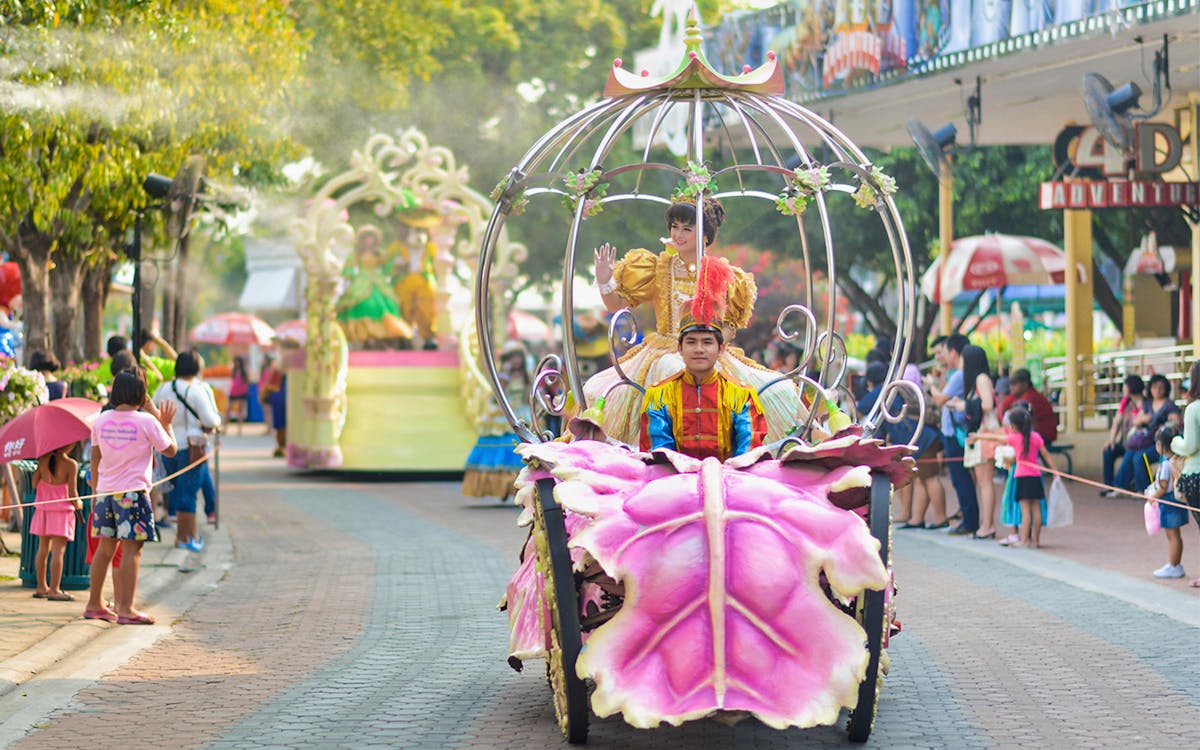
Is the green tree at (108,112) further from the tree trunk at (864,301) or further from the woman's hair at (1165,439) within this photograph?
the tree trunk at (864,301)

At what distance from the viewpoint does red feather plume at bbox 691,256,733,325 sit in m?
6.92

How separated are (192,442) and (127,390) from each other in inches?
151

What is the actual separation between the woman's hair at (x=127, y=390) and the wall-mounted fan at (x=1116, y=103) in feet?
35.8

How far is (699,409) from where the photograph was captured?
7.09 m

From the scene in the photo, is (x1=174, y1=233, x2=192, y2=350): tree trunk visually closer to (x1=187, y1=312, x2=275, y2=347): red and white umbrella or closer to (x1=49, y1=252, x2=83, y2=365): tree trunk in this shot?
(x1=49, y1=252, x2=83, y2=365): tree trunk

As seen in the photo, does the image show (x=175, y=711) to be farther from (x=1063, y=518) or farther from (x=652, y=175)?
(x=652, y=175)

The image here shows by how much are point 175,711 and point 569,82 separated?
3013 cm

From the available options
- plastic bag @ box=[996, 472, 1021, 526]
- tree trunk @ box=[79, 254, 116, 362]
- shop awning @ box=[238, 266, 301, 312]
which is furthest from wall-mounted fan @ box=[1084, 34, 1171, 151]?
shop awning @ box=[238, 266, 301, 312]

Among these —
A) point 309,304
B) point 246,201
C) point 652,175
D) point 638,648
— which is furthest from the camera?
point 652,175

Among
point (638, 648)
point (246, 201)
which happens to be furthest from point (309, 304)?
point (638, 648)

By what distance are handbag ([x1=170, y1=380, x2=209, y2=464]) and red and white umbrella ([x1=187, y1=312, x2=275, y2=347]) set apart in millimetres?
29583

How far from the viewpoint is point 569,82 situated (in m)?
36.3

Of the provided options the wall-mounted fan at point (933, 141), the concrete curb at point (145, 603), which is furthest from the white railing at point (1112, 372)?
the concrete curb at point (145, 603)

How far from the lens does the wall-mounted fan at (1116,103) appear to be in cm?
1716
